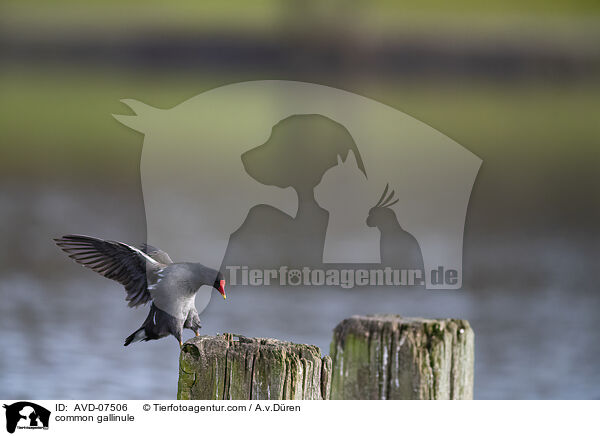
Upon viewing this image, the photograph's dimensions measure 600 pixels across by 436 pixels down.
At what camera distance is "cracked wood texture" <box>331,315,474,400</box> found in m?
1.17

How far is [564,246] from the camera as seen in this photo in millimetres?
3979

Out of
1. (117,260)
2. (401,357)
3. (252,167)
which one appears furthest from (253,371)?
(252,167)

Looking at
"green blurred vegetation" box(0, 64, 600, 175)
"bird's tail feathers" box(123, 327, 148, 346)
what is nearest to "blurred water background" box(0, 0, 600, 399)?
"green blurred vegetation" box(0, 64, 600, 175)

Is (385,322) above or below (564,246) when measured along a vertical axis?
below

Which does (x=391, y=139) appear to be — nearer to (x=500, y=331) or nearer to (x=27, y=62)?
(x=500, y=331)

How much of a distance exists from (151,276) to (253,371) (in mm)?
919

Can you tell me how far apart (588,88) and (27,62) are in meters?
3.18

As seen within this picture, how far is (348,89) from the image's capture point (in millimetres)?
3838

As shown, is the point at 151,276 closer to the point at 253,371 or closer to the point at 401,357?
the point at 253,371

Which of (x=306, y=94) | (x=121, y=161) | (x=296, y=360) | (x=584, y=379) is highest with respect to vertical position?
(x=306, y=94)

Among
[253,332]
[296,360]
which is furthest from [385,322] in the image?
[253,332]
